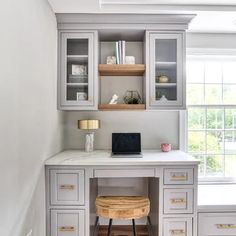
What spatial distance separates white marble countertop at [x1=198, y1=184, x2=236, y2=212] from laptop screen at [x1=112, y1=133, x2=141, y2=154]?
796 millimetres

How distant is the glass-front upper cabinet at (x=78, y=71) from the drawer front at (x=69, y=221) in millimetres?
1007

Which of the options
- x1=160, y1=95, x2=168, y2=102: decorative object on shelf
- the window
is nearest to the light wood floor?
the window

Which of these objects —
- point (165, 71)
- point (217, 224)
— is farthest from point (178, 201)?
point (165, 71)

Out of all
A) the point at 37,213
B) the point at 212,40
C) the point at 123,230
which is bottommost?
the point at 123,230

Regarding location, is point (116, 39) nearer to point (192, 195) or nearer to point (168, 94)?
point (168, 94)

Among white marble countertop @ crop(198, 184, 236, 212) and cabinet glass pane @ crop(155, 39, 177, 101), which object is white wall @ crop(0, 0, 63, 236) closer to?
cabinet glass pane @ crop(155, 39, 177, 101)

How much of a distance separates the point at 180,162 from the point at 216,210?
2.01 ft

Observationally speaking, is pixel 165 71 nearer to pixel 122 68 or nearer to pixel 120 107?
pixel 122 68

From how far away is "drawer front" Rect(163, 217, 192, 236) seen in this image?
2.11 meters

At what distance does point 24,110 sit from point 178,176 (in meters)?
1.39

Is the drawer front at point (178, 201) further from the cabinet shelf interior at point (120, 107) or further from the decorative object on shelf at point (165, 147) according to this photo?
the cabinet shelf interior at point (120, 107)

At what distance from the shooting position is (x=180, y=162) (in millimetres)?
2100

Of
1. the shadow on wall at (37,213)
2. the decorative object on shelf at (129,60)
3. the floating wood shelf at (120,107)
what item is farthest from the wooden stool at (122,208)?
the decorative object on shelf at (129,60)

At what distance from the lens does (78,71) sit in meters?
2.51
